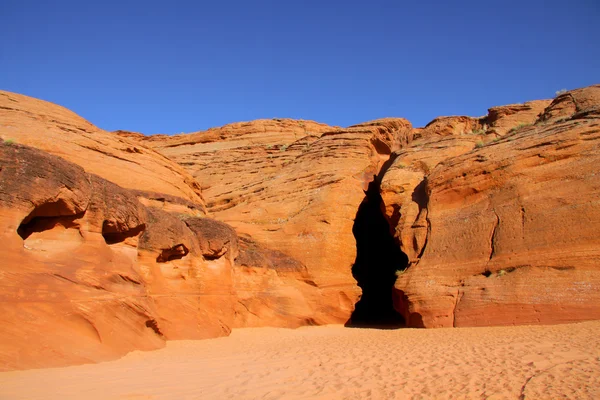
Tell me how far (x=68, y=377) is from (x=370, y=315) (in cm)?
1709

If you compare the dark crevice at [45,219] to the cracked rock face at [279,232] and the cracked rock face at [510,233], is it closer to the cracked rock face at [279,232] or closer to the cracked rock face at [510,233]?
the cracked rock face at [279,232]

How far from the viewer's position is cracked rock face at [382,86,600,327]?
1129 cm

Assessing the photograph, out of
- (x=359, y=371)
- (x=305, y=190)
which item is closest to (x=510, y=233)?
(x=359, y=371)

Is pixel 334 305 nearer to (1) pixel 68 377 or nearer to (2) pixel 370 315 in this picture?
(2) pixel 370 315

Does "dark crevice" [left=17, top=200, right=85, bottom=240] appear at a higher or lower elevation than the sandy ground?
higher

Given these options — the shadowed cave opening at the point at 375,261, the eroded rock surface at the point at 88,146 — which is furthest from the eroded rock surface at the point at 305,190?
the eroded rock surface at the point at 88,146

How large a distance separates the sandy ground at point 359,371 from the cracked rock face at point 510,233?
1.09 metres

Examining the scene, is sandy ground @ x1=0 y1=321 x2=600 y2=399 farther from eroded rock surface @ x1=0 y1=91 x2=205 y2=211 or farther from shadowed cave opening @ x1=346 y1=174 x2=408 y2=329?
shadowed cave opening @ x1=346 y1=174 x2=408 y2=329

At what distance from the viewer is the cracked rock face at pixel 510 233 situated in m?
11.3

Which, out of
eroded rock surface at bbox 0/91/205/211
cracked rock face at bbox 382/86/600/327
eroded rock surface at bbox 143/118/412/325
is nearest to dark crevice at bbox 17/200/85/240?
eroded rock surface at bbox 0/91/205/211

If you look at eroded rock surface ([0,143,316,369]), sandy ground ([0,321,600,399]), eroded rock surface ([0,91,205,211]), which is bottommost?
sandy ground ([0,321,600,399])

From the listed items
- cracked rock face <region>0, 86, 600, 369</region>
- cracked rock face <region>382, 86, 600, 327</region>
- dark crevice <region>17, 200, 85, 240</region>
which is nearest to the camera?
cracked rock face <region>0, 86, 600, 369</region>

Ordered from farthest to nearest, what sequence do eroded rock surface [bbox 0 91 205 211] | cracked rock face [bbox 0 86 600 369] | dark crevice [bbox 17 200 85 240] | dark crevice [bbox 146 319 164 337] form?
1. eroded rock surface [bbox 0 91 205 211]
2. dark crevice [bbox 146 319 164 337]
3. dark crevice [bbox 17 200 85 240]
4. cracked rock face [bbox 0 86 600 369]

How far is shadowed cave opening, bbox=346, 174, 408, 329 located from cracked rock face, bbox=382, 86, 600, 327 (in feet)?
18.0
